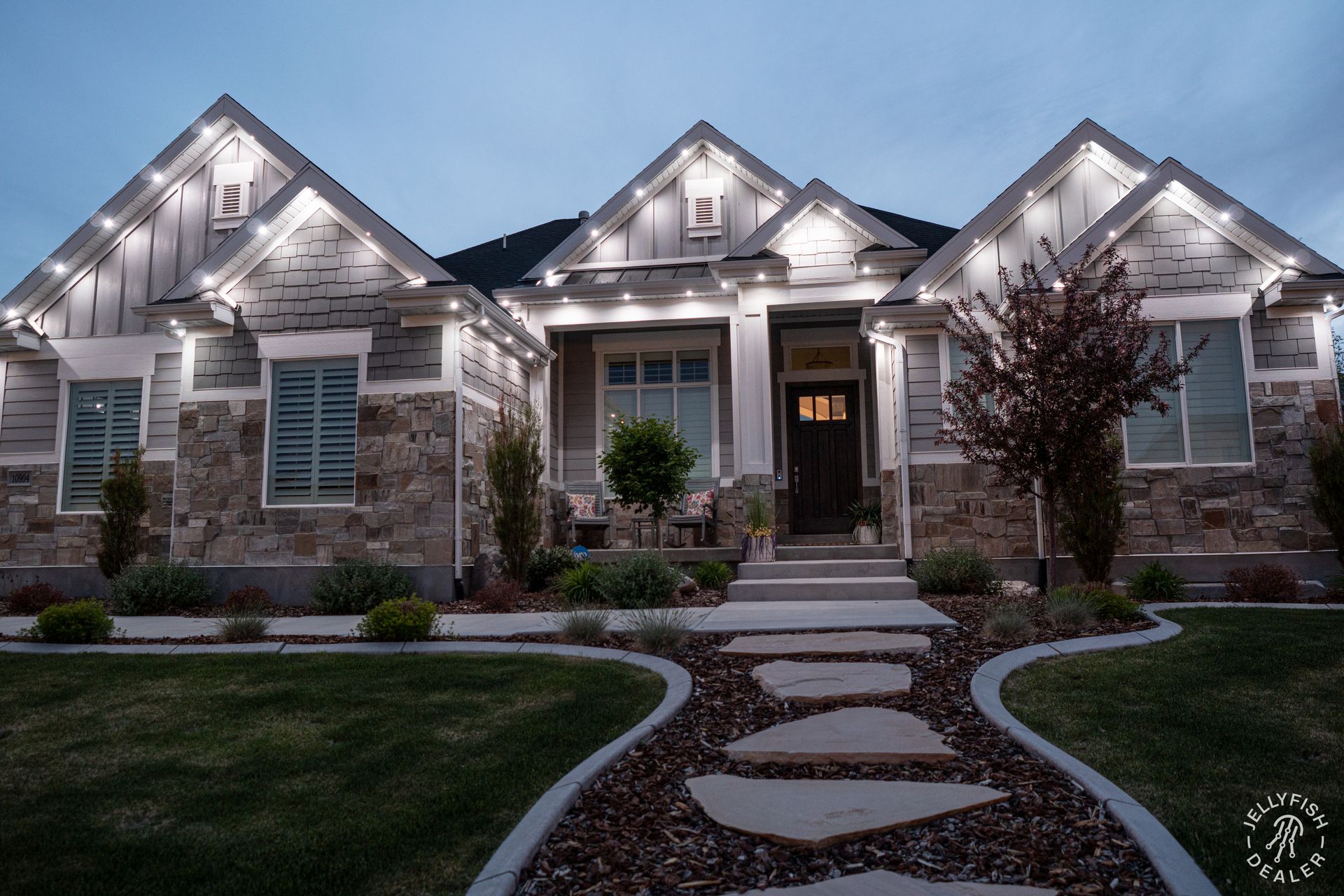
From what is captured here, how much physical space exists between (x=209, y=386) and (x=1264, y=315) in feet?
41.9

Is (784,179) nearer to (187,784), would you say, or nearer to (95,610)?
(95,610)

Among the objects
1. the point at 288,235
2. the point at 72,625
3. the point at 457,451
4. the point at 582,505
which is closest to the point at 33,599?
the point at 72,625

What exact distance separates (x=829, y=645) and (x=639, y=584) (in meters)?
2.97

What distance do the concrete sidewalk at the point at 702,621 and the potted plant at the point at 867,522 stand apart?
3146 mm

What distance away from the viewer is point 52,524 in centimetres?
1163

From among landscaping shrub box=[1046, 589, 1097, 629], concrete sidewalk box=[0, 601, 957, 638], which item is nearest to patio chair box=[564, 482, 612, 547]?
concrete sidewalk box=[0, 601, 957, 638]

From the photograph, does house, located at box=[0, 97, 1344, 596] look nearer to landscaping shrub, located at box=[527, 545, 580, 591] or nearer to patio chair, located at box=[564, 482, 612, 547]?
patio chair, located at box=[564, 482, 612, 547]

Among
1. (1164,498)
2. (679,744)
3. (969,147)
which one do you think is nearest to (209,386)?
(679,744)

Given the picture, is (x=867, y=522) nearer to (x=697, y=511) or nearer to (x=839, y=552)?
(x=839, y=552)

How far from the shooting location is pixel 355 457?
10.2 metres

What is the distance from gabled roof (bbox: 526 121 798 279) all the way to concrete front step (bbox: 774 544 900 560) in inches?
222

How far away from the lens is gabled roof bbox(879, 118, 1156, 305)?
10680 millimetres

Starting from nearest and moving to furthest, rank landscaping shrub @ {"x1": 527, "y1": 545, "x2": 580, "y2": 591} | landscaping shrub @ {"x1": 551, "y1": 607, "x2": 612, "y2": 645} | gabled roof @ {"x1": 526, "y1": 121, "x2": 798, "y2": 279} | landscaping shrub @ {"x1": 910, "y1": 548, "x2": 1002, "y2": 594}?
landscaping shrub @ {"x1": 551, "y1": 607, "x2": 612, "y2": 645} < landscaping shrub @ {"x1": 910, "y1": 548, "x2": 1002, "y2": 594} < landscaping shrub @ {"x1": 527, "y1": 545, "x2": 580, "y2": 591} < gabled roof @ {"x1": 526, "y1": 121, "x2": 798, "y2": 279}

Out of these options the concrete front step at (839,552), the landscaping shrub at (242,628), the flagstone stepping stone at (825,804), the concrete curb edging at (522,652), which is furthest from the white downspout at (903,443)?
the flagstone stepping stone at (825,804)
